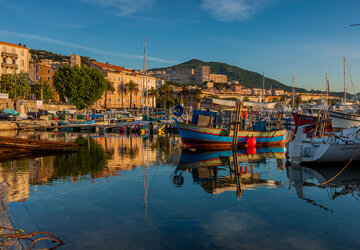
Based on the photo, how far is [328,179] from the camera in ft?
55.3

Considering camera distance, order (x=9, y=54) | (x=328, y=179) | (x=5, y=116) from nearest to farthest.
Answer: (x=328, y=179) < (x=5, y=116) < (x=9, y=54)

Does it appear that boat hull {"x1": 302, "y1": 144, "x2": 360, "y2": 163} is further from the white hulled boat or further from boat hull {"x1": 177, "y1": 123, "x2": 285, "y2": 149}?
boat hull {"x1": 177, "y1": 123, "x2": 285, "y2": 149}

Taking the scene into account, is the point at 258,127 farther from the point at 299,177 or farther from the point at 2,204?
the point at 2,204

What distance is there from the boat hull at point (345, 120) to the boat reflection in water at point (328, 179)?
70.0 feet

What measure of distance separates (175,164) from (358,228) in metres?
13.7

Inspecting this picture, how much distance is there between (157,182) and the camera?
1602cm

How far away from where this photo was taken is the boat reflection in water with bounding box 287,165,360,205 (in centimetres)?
1431

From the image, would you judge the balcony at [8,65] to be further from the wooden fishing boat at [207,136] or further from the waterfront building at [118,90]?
the wooden fishing boat at [207,136]

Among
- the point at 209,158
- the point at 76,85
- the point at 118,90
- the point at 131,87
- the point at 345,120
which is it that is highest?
the point at 131,87

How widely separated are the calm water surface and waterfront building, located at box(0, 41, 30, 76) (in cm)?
7899

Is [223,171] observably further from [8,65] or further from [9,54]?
[9,54]

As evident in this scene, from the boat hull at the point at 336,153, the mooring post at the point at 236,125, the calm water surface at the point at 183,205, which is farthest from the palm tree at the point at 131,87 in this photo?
the boat hull at the point at 336,153

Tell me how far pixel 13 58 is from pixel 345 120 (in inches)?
3427

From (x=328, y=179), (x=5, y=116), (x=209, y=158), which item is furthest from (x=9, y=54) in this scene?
(x=328, y=179)
